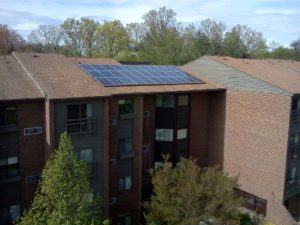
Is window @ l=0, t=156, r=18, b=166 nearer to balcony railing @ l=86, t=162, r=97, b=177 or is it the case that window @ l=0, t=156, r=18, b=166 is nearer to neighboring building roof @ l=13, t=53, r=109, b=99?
neighboring building roof @ l=13, t=53, r=109, b=99

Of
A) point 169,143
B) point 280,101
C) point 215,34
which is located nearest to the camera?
point 280,101

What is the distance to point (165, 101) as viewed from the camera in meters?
28.9

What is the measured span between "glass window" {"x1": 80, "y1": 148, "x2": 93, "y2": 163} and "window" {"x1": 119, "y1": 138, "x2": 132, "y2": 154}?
11.2 feet

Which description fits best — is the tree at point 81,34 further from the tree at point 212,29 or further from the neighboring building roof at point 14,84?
the neighboring building roof at point 14,84

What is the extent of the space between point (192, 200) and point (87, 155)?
24.2 ft

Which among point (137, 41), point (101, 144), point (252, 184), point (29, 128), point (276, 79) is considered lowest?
point (252, 184)

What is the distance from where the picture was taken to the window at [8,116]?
66.1 ft

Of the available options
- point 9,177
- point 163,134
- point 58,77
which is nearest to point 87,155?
point 9,177

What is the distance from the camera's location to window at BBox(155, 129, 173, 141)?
2930cm

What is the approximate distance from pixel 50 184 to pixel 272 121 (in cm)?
1928

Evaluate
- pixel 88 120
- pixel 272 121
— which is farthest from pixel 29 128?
pixel 272 121

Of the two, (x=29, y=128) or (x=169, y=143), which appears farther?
(x=169, y=143)

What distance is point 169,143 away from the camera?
96.5 feet

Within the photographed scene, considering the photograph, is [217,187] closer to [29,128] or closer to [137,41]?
[29,128]
